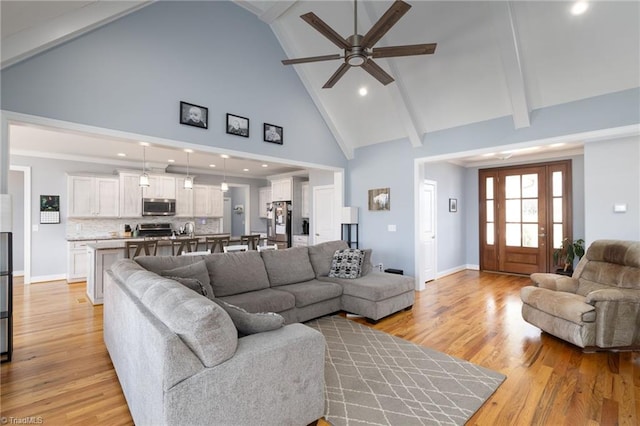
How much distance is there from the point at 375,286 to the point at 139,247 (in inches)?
138

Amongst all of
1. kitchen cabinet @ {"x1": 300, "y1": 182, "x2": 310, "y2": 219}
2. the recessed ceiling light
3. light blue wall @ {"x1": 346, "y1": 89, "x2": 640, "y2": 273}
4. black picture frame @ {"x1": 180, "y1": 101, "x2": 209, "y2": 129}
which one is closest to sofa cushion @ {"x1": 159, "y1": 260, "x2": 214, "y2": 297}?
black picture frame @ {"x1": 180, "y1": 101, "x2": 209, "y2": 129}

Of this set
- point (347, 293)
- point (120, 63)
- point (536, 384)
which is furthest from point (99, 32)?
point (536, 384)

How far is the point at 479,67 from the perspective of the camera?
13.4 ft

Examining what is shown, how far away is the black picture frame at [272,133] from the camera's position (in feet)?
16.5

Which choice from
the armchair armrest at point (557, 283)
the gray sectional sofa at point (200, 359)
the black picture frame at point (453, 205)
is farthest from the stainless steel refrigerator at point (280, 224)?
the armchair armrest at point (557, 283)

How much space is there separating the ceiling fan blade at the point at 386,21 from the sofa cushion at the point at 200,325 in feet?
7.91

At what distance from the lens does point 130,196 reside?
6.92 meters

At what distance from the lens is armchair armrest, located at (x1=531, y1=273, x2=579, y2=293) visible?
359 cm

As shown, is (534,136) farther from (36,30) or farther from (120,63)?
(36,30)

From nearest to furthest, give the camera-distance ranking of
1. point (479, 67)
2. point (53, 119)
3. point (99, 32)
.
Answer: point (53, 119)
point (99, 32)
point (479, 67)

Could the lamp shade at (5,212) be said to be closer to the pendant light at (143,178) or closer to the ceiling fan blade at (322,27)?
the pendant light at (143,178)

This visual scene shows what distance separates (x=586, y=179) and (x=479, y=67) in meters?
2.37

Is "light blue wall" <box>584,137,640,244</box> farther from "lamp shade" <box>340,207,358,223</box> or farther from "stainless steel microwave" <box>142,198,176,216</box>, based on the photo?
"stainless steel microwave" <box>142,198,176,216</box>

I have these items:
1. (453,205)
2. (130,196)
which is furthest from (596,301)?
(130,196)
